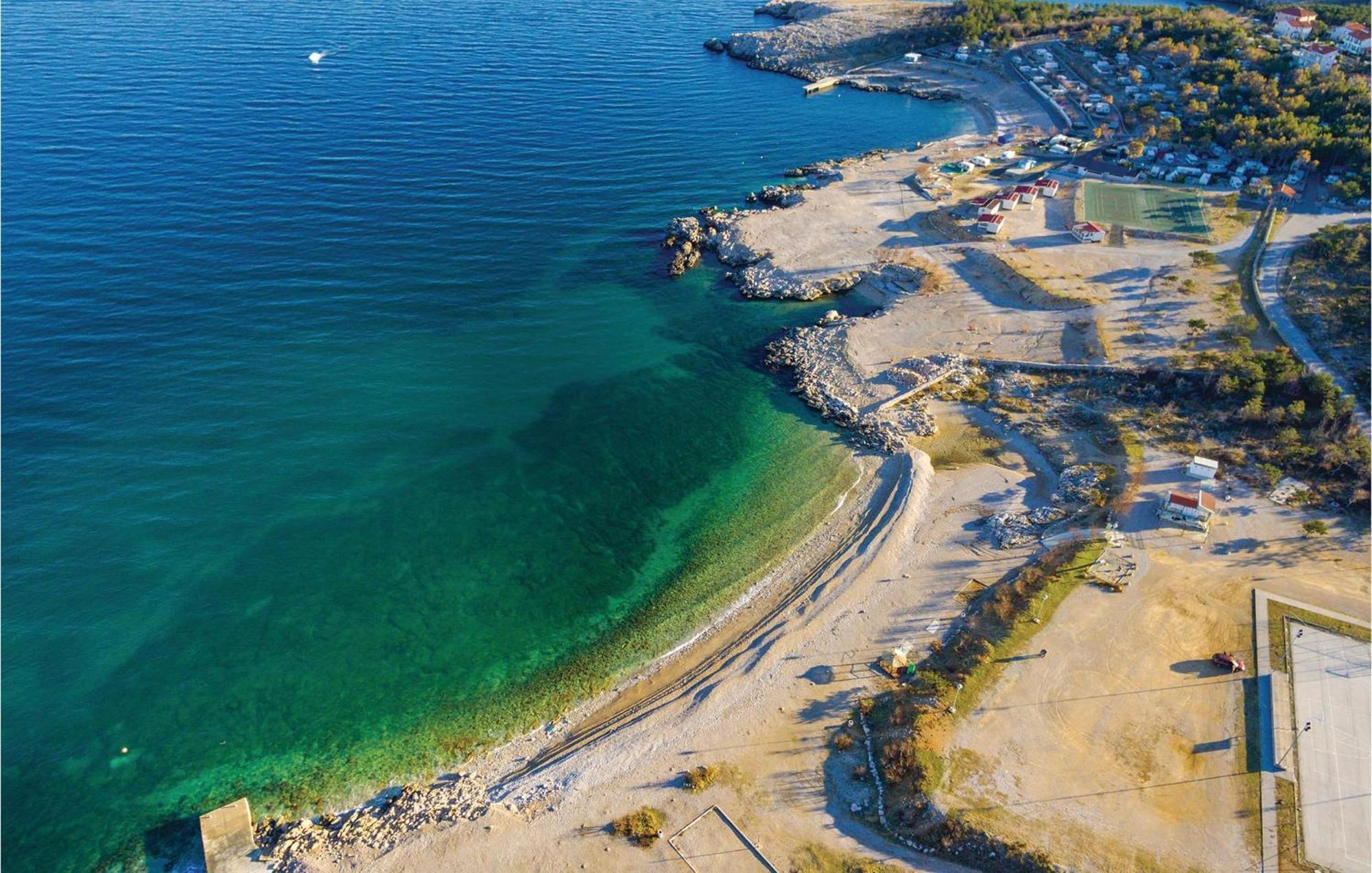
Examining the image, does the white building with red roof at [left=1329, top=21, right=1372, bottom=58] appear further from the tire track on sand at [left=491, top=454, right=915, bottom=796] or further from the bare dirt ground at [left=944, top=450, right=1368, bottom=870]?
the tire track on sand at [left=491, top=454, right=915, bottom=796]

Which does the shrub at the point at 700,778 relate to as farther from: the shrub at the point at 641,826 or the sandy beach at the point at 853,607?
the shrub at the point at 641,826

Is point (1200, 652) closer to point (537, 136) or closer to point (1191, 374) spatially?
point (1191, 374)

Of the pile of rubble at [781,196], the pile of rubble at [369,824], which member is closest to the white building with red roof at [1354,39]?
the pile of rubble at [781,196]

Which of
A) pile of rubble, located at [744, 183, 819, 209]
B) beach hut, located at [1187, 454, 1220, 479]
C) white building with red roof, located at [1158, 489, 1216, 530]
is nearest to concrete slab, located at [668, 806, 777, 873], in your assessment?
white building with red roof, located at [1158, 489, 1216, 530]

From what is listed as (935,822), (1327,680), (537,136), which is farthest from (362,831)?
(537,136)

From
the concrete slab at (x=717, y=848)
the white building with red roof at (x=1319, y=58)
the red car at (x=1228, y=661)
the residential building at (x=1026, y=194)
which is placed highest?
the white building with red roof at (x=1319, y=58)
